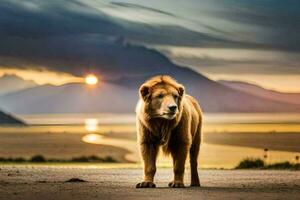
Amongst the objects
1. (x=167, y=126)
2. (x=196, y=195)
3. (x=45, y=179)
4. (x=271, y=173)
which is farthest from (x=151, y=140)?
(x=271, y=173)

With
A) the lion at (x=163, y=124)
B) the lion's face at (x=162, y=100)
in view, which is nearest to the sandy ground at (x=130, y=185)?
the lion at (x=163, y=124)

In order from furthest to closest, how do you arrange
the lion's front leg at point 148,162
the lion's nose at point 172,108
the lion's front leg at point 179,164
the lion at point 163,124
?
the lion's front leg at point 179,164
the lion's front leg at point 148,162
the lion at point 163,124
the lion's nose at point 172,108

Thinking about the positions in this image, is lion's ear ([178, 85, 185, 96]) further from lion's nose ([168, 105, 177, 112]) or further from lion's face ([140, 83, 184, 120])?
lion's nose ([168, 105, 177, 112])

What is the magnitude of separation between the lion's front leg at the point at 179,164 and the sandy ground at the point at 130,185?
0.98 feet

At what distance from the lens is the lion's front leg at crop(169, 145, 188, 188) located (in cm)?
2116

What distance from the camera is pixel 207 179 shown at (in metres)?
25.6

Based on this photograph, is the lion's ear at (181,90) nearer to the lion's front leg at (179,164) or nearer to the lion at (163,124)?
the lion at (163,124)

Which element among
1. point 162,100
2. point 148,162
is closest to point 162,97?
point 162,100

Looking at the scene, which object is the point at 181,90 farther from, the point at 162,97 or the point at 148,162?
the point at 148,162

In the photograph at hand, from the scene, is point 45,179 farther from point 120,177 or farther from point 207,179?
point 207,179

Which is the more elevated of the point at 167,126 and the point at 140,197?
the point at 167,126

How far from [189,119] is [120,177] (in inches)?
178

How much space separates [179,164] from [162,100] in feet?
5.32

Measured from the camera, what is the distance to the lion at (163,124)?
66.9ft
